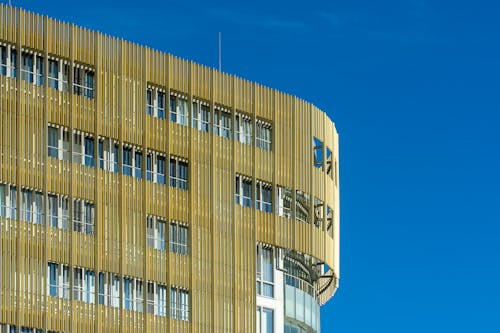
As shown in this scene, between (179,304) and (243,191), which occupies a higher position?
(243,191)

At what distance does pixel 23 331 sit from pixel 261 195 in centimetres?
2039

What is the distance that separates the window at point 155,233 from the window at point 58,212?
6.01 meters

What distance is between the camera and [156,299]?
118625 mm

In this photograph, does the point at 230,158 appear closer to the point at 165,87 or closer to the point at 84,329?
the point at 165,87

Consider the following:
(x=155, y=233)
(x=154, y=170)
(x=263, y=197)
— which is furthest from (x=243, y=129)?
(x=155, y=233)

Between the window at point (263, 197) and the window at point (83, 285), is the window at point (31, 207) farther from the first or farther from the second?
the window at point (263, 197)

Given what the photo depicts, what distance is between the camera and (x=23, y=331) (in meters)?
111

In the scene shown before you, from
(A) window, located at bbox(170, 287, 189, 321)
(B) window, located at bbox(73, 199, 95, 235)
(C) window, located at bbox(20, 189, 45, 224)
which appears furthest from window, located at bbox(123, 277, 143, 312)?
(C) window, located at bbox(20, 189, 45, 224)

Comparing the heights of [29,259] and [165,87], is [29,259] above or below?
below

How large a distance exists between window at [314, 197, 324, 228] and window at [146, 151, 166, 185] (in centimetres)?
1243

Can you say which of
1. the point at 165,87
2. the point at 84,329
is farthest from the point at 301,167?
the point at 84,329

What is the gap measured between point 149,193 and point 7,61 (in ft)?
37.2

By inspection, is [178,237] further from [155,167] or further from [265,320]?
[265,320]

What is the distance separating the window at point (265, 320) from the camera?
125 m
